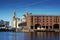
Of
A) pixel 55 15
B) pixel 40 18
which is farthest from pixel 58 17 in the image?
pixel 40 18

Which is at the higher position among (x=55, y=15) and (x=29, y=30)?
(x=55, y=15)

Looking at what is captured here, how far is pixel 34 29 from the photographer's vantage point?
139 m

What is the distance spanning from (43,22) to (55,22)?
23.9ft

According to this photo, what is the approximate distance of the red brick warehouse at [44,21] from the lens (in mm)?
140875

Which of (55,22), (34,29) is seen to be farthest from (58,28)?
(34,29)

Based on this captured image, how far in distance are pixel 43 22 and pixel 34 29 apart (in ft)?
24.5

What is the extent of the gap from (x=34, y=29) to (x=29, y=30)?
12.0 ft

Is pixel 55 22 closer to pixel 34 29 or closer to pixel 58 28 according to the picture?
pixel 58 28

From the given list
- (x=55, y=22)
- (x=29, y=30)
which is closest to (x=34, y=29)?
(x=29, y=30)

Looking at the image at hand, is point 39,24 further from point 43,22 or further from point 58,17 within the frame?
point 58,17

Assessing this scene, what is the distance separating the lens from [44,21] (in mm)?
142500

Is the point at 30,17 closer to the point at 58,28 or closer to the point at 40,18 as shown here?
the point at 40,18

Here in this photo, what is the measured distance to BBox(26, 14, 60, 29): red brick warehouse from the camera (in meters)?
141

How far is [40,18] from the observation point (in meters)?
142
